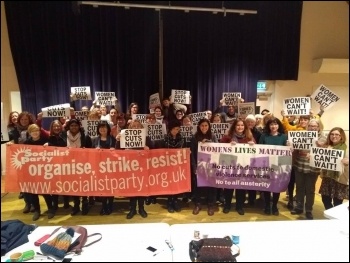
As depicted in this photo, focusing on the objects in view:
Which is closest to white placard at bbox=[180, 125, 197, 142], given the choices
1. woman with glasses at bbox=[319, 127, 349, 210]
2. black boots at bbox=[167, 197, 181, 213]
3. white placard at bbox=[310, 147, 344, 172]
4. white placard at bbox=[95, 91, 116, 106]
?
black boots at bbox=[167, 197, 181, 213]

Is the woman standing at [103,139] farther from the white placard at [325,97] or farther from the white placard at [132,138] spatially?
the white placard at [325,97]

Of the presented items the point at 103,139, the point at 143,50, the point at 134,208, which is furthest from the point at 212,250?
the point at 143,50

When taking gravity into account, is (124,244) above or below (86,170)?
below

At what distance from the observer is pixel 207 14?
6.09m

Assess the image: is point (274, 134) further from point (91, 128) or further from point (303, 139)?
point (91, 128)

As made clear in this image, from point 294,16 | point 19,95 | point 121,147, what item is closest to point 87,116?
point 121,147

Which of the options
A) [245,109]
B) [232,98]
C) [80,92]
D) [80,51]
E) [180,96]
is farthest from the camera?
[80,51]

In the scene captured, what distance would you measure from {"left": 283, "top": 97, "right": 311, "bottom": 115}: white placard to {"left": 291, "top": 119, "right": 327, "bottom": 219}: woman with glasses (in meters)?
0.40

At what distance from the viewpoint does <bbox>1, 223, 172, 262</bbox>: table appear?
5.98 ft

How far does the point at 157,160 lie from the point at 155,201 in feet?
3.33

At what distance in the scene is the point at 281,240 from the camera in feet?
6.62

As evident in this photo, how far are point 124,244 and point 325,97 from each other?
3.72m

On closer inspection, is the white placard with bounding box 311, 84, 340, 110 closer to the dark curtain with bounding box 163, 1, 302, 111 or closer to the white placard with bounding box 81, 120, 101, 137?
the dark curtain with bounding box 163, 1, 302, 111

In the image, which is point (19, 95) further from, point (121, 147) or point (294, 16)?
point (294, 16)
